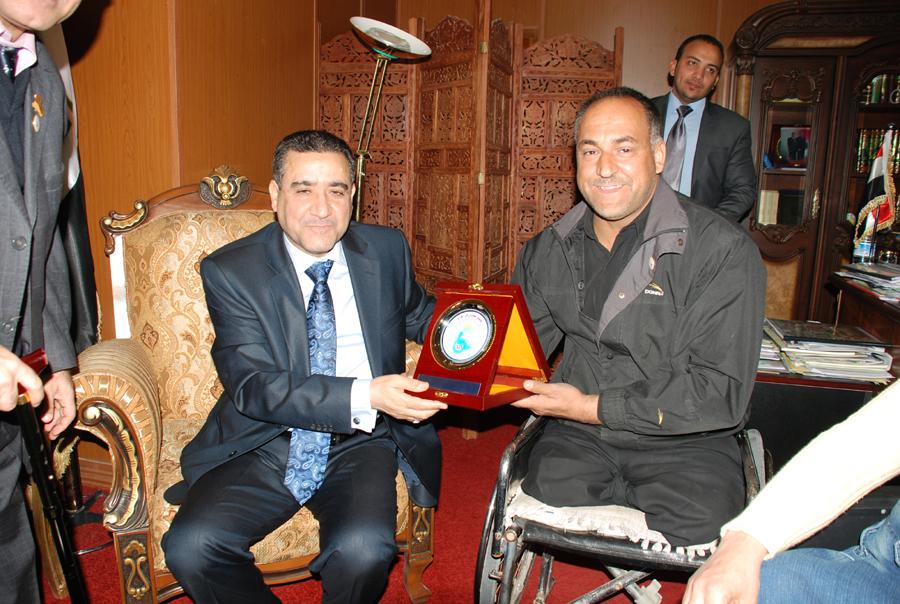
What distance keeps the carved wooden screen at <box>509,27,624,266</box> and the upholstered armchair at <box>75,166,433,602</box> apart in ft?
7.31

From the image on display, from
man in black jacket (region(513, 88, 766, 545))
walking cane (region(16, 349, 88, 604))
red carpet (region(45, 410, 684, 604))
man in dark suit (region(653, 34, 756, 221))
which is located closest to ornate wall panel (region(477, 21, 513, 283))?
man in dark suit (region(653, 34, 756, 221))

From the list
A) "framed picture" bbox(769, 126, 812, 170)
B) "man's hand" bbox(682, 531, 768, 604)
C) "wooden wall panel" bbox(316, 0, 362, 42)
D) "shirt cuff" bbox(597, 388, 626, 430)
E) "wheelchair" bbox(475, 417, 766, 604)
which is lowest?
"wheelchair" bbox(475, 417, 766, 604)

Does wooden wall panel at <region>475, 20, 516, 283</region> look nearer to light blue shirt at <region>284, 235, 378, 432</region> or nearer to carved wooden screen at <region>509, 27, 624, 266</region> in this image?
carved wooden screen at <region>509, 27, 624, 266</region>

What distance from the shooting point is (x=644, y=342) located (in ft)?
5.76

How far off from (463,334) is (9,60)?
3.98ft

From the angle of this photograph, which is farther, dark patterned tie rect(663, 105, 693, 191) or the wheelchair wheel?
dark patterned tie rect(663, 105, 693, 191)

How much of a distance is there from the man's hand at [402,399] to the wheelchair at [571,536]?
0.23 m

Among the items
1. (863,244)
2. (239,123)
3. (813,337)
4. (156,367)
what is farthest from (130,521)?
(863,244)

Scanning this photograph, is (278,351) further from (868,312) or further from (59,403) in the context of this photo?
(868,312)

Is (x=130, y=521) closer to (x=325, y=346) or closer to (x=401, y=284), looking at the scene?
(x=325, y=346)

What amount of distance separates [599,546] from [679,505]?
0.70ft

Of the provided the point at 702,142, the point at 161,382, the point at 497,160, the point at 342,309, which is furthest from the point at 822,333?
the point at 161,382

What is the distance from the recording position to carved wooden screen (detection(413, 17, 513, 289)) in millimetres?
3762

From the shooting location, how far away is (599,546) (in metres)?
1.54
